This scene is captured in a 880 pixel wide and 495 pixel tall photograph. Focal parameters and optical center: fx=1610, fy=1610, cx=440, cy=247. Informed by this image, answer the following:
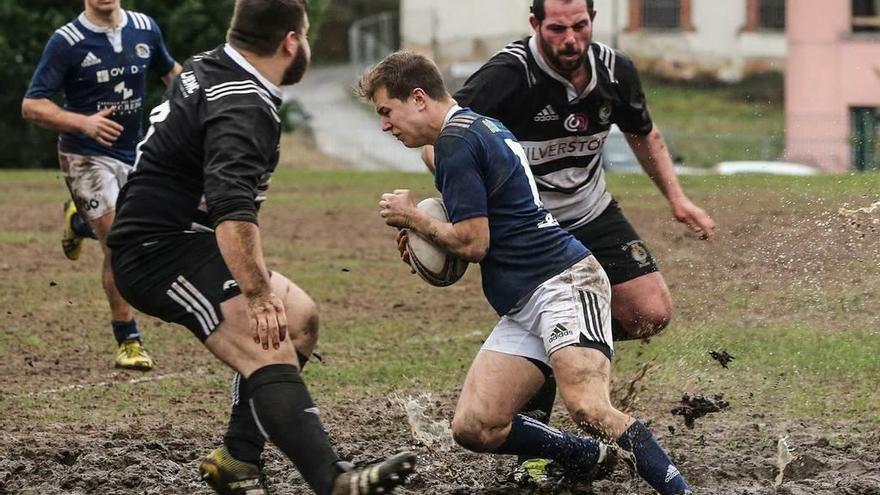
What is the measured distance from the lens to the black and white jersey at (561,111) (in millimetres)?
7512

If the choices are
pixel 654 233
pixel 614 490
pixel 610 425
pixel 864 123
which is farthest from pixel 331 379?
pixel 864 123

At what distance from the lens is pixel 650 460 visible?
633cm

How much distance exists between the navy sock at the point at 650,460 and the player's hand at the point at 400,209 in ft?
3.97

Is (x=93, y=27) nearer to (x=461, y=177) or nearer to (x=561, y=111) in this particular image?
(x=561, y=111)

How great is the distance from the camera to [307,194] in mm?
21750

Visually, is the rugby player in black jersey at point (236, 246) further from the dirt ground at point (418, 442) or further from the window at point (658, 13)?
the window at point (658, 13)

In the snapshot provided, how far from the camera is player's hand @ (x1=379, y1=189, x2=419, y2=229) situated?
6.45 meters

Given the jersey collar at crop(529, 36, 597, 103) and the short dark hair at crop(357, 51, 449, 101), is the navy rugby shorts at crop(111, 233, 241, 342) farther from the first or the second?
the jersey collar at crop(529, 36, 597, 103)

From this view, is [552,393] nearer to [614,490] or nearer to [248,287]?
[614,490]

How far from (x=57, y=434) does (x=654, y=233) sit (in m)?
9.10

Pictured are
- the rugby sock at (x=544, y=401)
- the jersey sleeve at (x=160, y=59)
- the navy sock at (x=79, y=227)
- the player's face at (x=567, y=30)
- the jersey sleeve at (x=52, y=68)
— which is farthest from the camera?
the navy sock at (x=79, y=227)

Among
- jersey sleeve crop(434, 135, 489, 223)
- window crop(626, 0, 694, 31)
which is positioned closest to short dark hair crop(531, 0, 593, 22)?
jersey sleeve crop(434, 135, 489, 223)

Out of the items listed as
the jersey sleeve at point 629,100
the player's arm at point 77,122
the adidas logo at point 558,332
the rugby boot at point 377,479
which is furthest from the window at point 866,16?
the rugby boot at point 377,479

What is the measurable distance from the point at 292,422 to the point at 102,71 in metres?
5.00
